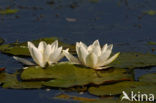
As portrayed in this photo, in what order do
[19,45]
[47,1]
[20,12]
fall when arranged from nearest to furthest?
[19,45] < [20,12] < [47,1]

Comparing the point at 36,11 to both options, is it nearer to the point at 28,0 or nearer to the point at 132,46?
the point at 28,0

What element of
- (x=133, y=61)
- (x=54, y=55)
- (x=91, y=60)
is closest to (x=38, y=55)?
(x=54, y=55)

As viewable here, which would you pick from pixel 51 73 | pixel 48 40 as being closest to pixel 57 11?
pixel 48 40

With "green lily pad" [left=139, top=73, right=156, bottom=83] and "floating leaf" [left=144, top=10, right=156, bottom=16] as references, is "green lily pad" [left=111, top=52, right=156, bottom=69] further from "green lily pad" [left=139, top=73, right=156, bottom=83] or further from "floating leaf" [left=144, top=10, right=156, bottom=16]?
"floating leaf" [left=144, top=10, right=156, bottom=16]

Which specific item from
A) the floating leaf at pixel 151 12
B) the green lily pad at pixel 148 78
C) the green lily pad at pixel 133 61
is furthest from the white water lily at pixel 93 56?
the floating leaf at pixel 151 12

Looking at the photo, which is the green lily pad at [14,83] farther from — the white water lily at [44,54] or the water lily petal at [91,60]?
the water lily petal at [91,60]

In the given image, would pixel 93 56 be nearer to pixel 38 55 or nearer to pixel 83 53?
pixel 83 53

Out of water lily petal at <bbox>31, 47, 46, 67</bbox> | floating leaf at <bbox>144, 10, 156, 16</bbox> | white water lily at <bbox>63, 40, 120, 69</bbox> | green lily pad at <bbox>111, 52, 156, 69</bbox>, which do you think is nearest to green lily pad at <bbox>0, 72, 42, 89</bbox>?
water lily petal at <bbox>31, 47, 46, 67</bbox>
